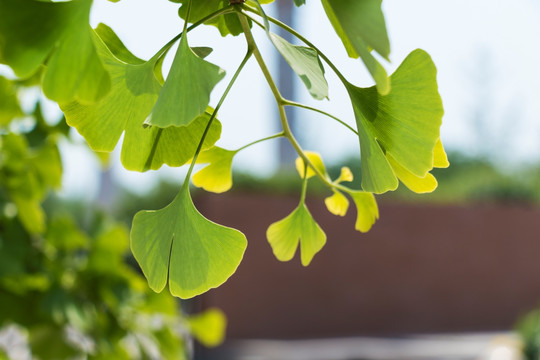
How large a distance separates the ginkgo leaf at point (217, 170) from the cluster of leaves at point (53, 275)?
1.18 ft

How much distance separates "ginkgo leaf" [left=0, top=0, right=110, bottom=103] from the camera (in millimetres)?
150

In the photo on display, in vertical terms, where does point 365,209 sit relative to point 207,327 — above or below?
above

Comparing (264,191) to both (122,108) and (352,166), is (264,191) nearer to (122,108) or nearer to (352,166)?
(352,166)

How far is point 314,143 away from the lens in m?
9.15

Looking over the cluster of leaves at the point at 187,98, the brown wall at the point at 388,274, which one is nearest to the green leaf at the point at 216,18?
the cluster of leaves at the point at 187,98

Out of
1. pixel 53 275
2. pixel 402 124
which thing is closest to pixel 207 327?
pixel 53 275

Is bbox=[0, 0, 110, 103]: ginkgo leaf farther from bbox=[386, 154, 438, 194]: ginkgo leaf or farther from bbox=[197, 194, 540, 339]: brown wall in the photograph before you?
bbox=[197, 194, 540, 339]: brown wall

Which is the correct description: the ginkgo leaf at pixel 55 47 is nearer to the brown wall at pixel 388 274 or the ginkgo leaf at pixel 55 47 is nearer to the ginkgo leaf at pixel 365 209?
the ginkgo leaf at pixel 365 209

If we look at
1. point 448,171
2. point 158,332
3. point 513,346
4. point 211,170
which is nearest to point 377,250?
point 513,346

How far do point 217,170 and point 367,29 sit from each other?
15 cm

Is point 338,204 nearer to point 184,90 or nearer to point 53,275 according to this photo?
point 184,90

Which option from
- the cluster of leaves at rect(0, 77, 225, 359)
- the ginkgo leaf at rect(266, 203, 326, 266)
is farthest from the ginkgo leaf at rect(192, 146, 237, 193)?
the cluster of leaves at rect(0, 77, 225, 359)

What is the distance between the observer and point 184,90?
0.16m

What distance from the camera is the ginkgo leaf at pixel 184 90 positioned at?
15cm
